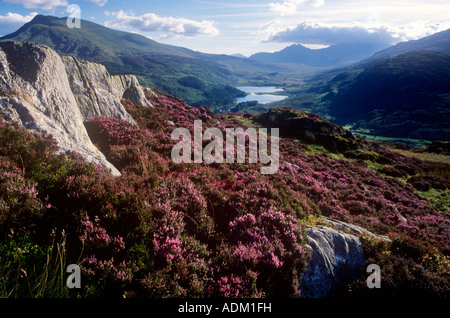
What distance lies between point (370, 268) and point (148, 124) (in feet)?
52.2

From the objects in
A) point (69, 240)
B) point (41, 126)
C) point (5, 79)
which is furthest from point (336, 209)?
point (5, 79)

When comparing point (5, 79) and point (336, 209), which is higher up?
point (5, 79)
